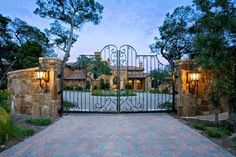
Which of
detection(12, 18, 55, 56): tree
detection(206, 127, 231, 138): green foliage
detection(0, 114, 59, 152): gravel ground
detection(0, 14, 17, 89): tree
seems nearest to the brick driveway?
detection(0, 114, 59, 152): gravel ground

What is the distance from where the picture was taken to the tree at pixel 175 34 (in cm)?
1609

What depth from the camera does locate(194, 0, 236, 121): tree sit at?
6.61 metres

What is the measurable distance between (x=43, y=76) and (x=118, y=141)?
3.97m

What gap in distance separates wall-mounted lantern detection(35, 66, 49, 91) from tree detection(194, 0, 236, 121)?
473 cm

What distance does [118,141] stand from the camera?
5.34 metres

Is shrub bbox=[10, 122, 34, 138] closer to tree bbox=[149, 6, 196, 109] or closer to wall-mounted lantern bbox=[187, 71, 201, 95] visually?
wall-mounted lantern bbox=[187, 71, 201, 95]

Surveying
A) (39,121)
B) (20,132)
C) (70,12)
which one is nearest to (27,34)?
(70,12)

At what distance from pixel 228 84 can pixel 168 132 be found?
1983mm

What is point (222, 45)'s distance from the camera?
22.2 feet

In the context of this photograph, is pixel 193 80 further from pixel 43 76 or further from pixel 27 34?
pixel 27 34

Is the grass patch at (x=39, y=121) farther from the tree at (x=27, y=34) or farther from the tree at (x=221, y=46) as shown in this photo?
the tree at (x=27, y=34)

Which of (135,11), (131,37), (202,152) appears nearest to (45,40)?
(131,37)

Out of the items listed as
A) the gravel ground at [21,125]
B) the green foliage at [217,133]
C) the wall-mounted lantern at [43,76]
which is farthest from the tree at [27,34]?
the green foliage at [217,133]

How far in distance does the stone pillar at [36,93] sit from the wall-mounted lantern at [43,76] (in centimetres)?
10
